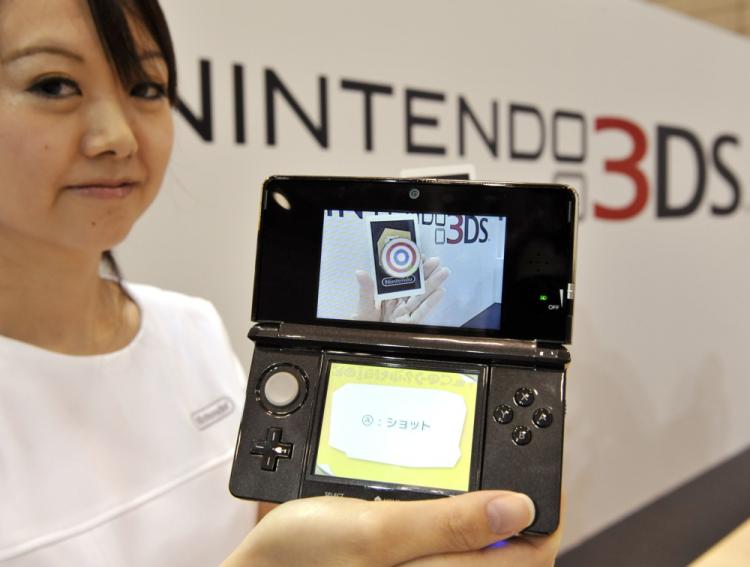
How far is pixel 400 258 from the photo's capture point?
24.3 inches

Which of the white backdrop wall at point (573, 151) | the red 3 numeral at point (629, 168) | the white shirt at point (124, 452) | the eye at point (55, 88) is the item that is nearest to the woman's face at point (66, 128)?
the eye at point (55, 88)

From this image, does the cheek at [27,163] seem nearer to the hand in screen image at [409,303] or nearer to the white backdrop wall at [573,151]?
the hand in screen image at [409,303]

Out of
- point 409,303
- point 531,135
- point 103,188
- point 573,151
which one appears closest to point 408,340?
point 409,303

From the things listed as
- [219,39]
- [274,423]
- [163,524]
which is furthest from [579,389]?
[274,423]

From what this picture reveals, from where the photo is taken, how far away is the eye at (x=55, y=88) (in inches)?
27.3

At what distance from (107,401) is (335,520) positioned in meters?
0.46

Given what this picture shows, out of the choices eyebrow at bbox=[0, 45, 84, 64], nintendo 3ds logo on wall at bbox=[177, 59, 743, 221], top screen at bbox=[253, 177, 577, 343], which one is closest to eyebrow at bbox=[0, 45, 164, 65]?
eyebrow at bbox=[0, 45, 84, 64]

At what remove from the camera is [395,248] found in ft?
2.04

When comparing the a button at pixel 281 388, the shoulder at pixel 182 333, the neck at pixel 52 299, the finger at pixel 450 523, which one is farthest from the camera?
the shoulder at pixel 182 333

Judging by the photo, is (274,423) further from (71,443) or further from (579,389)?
(579,389)

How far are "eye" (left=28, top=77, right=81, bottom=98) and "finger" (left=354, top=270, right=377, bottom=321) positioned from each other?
357 mm

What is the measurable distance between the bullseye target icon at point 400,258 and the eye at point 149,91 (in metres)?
0.35

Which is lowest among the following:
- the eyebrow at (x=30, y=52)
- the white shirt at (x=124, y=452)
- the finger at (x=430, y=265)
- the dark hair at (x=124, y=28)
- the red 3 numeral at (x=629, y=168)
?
the white shirt at (x=124, y=452)

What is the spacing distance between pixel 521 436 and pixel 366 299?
0.18m
